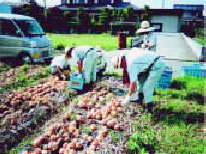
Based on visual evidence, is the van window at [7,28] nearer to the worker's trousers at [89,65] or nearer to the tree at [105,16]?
the worker's trousers at [89,65]

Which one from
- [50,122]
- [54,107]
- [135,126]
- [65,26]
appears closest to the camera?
[135,126]

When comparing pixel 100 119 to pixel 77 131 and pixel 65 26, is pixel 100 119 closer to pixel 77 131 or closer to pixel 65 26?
pixel 77 131

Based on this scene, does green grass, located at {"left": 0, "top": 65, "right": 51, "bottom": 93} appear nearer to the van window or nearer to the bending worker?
the van window

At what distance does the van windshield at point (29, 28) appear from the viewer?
9.57 meters

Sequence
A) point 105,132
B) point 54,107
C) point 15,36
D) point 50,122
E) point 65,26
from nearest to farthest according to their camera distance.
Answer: point 105,132 → point 50,122 → point 54,107 → point 15,36 → point 65,26

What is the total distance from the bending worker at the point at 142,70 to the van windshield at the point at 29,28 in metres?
5.82

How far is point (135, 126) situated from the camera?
4.11m

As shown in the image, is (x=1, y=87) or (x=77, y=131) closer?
(x=77, y=131)

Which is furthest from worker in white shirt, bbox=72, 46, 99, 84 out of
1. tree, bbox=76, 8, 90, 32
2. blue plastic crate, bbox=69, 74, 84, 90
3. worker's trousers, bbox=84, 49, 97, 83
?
tree, bbox=76, 8, 90, 32

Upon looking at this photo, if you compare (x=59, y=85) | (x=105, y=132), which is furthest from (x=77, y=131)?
(x=59, y=85)

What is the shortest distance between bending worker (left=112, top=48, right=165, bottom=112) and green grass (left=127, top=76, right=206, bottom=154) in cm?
41

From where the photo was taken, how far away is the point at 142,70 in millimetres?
4594

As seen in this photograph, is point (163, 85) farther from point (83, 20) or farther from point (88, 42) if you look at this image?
point (83, 20)

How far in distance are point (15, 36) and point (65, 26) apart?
719 inches
